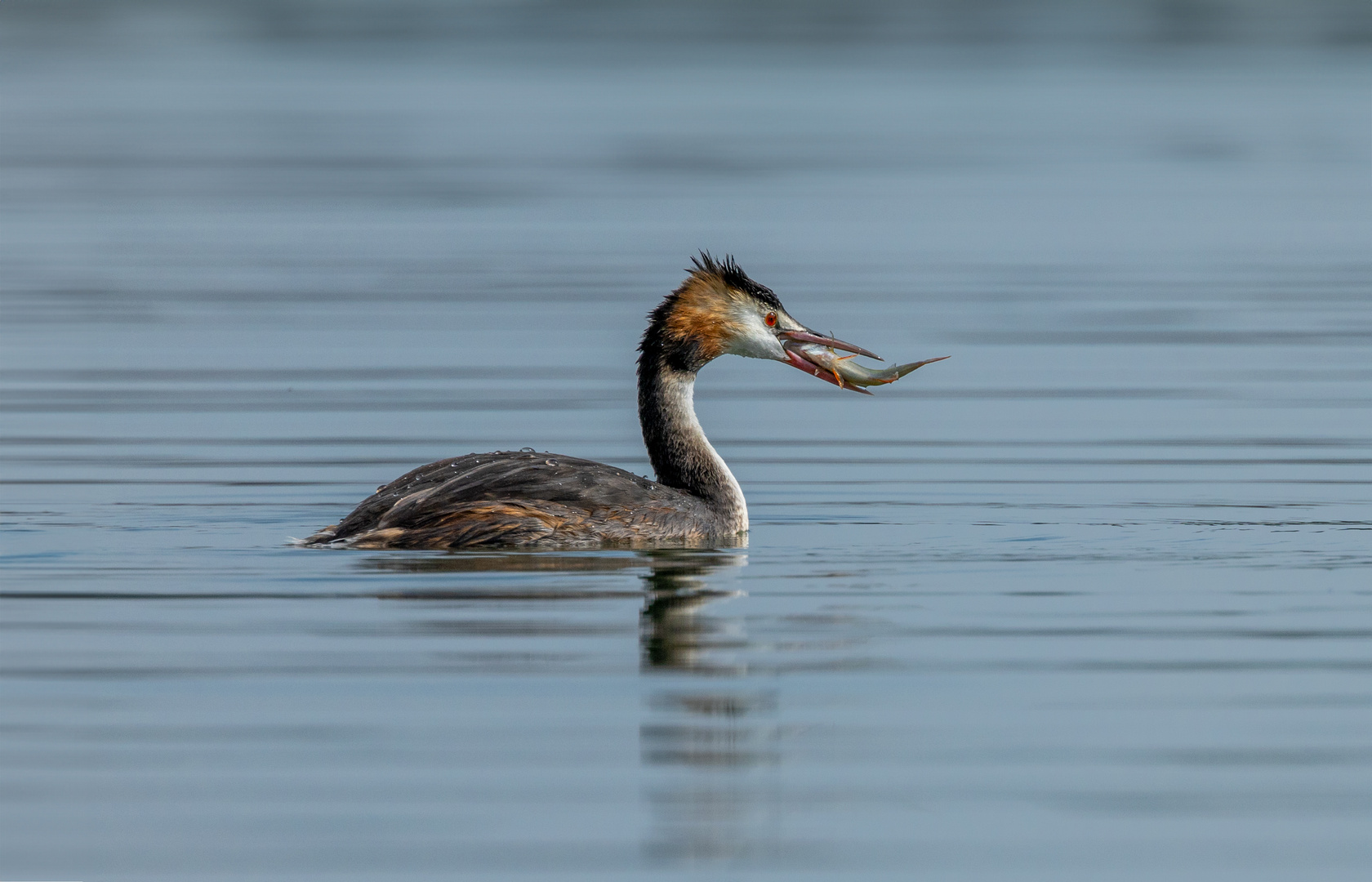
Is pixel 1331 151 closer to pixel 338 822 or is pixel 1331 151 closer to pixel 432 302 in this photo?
pixel 432 302

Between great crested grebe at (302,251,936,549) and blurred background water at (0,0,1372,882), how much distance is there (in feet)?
0.59

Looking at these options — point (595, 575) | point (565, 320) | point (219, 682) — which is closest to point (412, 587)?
point (595, 575)

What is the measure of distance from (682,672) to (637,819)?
1.70 meters

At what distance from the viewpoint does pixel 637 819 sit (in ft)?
24.3

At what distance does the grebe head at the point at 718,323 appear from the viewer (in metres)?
12.6

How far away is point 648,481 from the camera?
1223 cm

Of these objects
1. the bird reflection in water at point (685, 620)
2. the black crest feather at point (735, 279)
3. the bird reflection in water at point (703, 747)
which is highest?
the black crest feather at point (735, 279)

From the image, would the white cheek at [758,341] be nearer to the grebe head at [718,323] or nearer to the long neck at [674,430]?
the grebe head at [718,323]

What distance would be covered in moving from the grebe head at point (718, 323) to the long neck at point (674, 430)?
7 cm

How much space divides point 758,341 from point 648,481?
0.97 meters

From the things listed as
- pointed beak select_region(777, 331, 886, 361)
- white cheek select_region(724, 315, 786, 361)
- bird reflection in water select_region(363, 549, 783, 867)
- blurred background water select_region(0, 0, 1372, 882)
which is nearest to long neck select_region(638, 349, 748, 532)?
white cheek select_region(724, 315, 786, 361)

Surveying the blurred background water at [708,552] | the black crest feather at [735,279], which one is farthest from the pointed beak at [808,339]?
the blurred background water at [708,552]

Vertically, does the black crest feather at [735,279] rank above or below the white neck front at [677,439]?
above

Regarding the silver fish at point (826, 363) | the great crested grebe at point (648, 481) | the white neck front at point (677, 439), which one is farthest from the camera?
the silver fish at point (826, 363)
